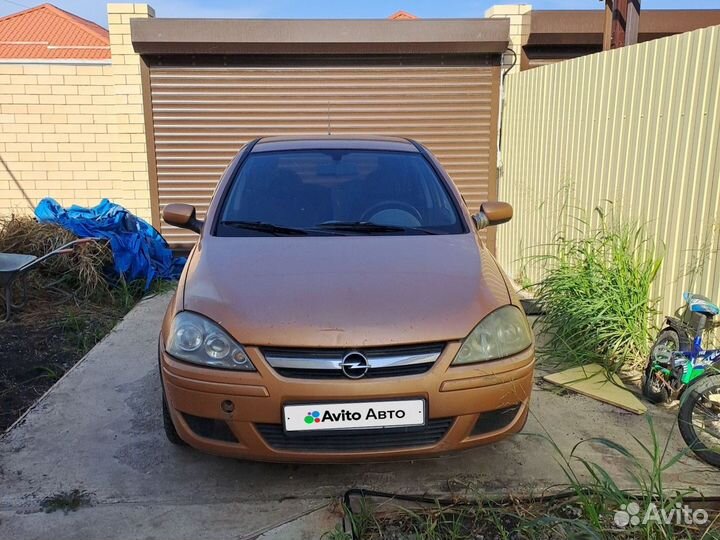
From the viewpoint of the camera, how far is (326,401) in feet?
7.56

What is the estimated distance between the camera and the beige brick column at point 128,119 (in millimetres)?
7152

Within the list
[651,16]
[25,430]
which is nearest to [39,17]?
[651,16]

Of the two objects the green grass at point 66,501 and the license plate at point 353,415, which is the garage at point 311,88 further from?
the license plate at point 353,415

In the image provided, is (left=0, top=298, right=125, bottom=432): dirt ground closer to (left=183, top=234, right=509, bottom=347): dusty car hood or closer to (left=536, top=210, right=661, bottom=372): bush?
(left=183, top=234, right=509, bottom=347): dusty car hood

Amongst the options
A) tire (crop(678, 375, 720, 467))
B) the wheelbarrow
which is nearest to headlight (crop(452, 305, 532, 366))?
tire (crop(678, 375, 720, 467))

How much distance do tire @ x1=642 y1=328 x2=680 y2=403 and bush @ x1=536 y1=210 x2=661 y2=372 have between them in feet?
1.27

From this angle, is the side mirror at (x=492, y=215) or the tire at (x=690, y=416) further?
the side mirror at (x=492, y=215)

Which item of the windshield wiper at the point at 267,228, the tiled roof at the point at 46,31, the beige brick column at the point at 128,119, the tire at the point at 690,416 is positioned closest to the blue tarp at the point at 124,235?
the beige brick column at the point at 128,119

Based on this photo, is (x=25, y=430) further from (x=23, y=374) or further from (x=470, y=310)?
(x=470, y=310)

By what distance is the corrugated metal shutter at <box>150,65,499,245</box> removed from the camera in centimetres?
738

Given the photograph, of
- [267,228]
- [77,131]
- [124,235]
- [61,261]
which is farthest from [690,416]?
[77,131]

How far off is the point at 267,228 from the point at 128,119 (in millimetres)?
5020

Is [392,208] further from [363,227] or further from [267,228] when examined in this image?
[267,228]

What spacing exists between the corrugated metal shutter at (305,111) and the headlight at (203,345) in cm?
531
